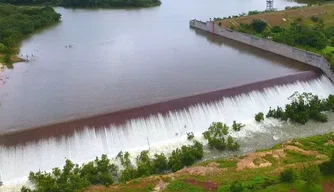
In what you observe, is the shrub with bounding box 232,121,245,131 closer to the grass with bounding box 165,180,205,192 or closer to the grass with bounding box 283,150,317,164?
the grass with bounding box 283,150,317,164

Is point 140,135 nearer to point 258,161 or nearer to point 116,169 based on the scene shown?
point 116,169

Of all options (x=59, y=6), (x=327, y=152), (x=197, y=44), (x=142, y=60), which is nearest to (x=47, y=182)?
(x=327, y=152)

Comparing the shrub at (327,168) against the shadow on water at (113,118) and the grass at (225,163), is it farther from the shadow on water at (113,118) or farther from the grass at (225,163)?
the shadow on water at (113,118)

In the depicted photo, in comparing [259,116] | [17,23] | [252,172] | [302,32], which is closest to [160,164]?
[252,172]

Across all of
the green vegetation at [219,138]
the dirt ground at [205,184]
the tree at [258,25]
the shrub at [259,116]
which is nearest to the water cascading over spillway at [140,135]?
the shrub at [259,116]

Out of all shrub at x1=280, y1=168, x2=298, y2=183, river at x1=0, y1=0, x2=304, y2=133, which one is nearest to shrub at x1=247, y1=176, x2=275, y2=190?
shrub at x1=280, y1=168, x2=298, y2=183

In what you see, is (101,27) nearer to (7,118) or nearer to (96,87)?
(96,87)
